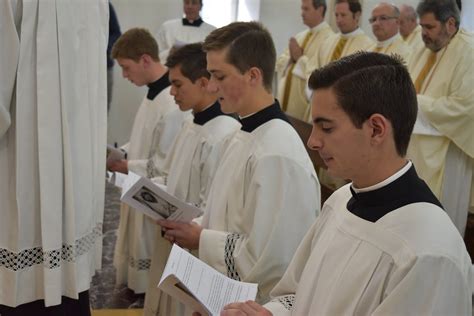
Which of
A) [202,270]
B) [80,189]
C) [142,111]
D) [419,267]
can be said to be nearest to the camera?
[419,267]

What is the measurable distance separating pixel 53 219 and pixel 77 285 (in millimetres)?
321

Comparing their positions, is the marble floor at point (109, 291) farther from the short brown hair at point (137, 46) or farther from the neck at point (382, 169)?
the neck at point (382, 169)

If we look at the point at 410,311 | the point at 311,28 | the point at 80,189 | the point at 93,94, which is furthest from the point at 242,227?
the point at 311,28

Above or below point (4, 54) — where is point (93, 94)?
below

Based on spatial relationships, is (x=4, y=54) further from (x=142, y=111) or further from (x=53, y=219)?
(x=142, y=111)

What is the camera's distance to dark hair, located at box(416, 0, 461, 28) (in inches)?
177

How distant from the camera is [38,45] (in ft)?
7.63

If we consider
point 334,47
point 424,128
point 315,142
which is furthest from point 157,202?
point 334,47

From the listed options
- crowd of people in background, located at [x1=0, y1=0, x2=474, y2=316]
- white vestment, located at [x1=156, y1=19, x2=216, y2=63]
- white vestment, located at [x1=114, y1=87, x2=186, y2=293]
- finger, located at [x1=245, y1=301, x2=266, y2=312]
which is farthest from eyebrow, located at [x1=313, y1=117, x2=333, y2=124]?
white vestment, located at [x1=156, y1=19, x2=216, y2=63]

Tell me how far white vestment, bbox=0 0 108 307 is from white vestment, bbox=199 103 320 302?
1.90 ft

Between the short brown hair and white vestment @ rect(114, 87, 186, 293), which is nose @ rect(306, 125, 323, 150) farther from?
the short brown hair

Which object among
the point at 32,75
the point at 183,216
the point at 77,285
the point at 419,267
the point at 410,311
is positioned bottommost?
the point at 77,285

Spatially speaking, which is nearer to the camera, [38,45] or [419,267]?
[419,267]

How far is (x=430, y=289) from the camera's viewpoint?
1373mm
